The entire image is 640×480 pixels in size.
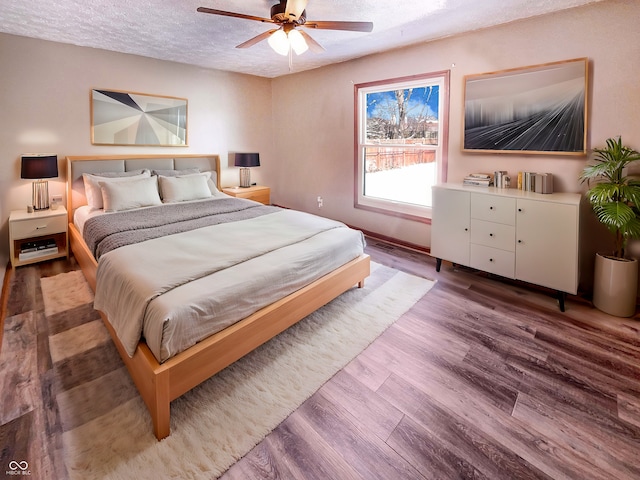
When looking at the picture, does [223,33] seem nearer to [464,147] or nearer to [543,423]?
[464,147]

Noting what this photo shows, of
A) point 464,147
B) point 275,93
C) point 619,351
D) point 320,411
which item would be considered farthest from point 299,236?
point 275,93

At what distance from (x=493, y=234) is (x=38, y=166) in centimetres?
451

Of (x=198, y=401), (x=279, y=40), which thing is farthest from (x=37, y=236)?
(x=279, y=40)

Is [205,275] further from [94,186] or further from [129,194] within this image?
[94,186]

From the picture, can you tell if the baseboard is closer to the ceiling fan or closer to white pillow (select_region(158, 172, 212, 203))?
white pillow (select_region(158, 172, 212, 203))

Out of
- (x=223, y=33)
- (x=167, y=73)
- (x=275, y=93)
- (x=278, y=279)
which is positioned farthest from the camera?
(x=275, y=93)

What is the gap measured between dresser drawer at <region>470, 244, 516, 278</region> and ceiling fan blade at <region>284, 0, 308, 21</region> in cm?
244

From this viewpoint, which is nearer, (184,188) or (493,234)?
(493,234)

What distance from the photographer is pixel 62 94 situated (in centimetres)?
371

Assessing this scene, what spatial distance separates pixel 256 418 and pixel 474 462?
1038 mm

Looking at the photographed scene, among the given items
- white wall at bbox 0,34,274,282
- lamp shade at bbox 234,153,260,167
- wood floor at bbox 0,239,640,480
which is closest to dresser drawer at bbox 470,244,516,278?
wood floor at bbox 0,239,640,480

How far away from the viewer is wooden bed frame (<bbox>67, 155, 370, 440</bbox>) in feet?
5.22

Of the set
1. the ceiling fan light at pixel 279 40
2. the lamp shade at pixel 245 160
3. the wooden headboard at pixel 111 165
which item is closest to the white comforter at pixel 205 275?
the ceiling fan light at pixel 279 40

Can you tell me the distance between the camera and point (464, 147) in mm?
3559
